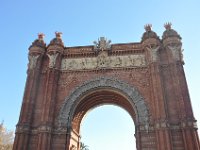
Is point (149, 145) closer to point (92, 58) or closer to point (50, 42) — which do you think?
point (92, 58)

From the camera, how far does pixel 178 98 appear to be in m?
16.2

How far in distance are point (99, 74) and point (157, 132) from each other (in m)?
6.66

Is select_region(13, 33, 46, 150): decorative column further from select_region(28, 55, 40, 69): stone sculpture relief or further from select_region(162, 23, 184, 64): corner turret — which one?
select_region(162, 23, 184, 64): corner turret

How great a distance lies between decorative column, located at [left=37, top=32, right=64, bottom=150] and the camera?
16047mm

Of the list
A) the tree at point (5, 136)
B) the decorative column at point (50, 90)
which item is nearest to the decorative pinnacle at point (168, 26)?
the decorative column at point (50, 90)

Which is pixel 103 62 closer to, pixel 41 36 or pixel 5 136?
pixel 41 36

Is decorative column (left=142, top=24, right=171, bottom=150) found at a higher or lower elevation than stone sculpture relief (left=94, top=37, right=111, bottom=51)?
lower

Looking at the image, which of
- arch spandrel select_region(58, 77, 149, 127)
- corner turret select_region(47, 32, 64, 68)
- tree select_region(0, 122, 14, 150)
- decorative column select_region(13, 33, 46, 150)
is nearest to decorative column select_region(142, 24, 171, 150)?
arch spandrel select_region(58, 77, 149, 127)

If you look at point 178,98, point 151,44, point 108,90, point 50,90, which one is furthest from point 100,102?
point 178,98

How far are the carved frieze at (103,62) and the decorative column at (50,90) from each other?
0.88 metres

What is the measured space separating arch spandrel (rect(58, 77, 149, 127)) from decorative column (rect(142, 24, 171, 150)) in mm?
923

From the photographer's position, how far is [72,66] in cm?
1930

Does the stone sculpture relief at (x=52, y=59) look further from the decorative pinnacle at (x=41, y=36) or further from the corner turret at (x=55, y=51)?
the decorative pinnacle at (x=41, y=36)

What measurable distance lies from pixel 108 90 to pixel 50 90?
187 inches
